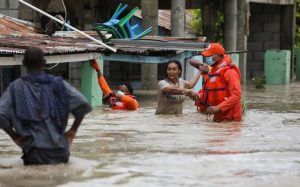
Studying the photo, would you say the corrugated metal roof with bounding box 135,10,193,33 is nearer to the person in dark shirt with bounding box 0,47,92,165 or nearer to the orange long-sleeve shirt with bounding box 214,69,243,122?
the orange long-sleeve shirt with bounding box 214,69,243,122

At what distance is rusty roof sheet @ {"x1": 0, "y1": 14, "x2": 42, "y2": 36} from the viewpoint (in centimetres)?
1684

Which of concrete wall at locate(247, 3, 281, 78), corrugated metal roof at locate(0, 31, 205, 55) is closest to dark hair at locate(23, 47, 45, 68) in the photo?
corrugated metal roof at locate(0, 31, 205, 55)

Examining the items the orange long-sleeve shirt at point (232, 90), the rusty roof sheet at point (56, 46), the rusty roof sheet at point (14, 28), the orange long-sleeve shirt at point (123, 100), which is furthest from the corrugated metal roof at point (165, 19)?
the orange long-sleeve shirt at point (232, 90)

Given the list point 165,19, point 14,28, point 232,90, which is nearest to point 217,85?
point 232,90

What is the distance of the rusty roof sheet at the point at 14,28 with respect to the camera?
16.8 metres

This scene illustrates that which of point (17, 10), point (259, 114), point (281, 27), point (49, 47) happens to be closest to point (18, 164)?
point (49, 47)

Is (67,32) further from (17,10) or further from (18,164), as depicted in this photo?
(18,164)

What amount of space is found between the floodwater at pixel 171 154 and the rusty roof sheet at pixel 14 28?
12.2 ft

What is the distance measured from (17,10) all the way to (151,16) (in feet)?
11.9

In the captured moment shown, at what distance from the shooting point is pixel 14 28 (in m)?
17.6

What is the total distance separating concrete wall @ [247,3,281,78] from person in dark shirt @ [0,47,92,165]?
2490cm

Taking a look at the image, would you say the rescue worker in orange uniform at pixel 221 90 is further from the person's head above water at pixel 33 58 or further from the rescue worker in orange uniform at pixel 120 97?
the person's head above water at pixel 33 58

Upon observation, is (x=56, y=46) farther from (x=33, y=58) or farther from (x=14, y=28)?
(x=33, y=58)

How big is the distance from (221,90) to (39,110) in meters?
5.26
